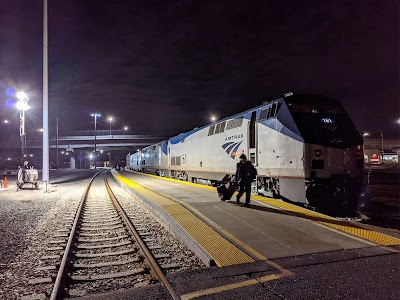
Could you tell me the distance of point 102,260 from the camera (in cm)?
545

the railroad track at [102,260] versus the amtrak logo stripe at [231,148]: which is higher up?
the amtrak logo stripe at [231,148]

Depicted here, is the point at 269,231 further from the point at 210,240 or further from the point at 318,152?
the point at 318,152

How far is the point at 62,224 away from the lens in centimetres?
850

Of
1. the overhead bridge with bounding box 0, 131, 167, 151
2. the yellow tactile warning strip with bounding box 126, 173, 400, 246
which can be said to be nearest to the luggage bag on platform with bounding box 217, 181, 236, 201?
the yellow tactile warning strip with bounding box 126, 173, 400, 246

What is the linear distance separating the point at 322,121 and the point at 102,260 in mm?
7842

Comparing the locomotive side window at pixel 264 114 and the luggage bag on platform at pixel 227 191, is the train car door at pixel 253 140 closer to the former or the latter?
the locomotive side window at pixel 264 114

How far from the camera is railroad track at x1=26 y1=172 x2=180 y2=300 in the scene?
4.34 m

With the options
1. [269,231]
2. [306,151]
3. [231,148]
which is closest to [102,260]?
[269,231]

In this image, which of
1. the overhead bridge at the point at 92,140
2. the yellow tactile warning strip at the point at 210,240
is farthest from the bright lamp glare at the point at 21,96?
the overhead bridge at the point at 92,140

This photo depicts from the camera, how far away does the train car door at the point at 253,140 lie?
435 inches

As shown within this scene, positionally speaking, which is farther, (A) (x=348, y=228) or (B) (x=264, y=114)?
(B) (x=264, y=114)

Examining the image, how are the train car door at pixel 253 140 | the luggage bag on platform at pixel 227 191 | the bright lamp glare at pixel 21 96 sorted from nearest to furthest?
the luggage bag on platform at pixel 227 191, the train car door at pixel 253 140, the bright lamp glare at pixel 21 96

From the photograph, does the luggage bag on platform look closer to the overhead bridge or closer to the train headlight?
the train headlight

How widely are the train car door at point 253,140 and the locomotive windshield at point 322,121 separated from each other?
1850 millimetres
